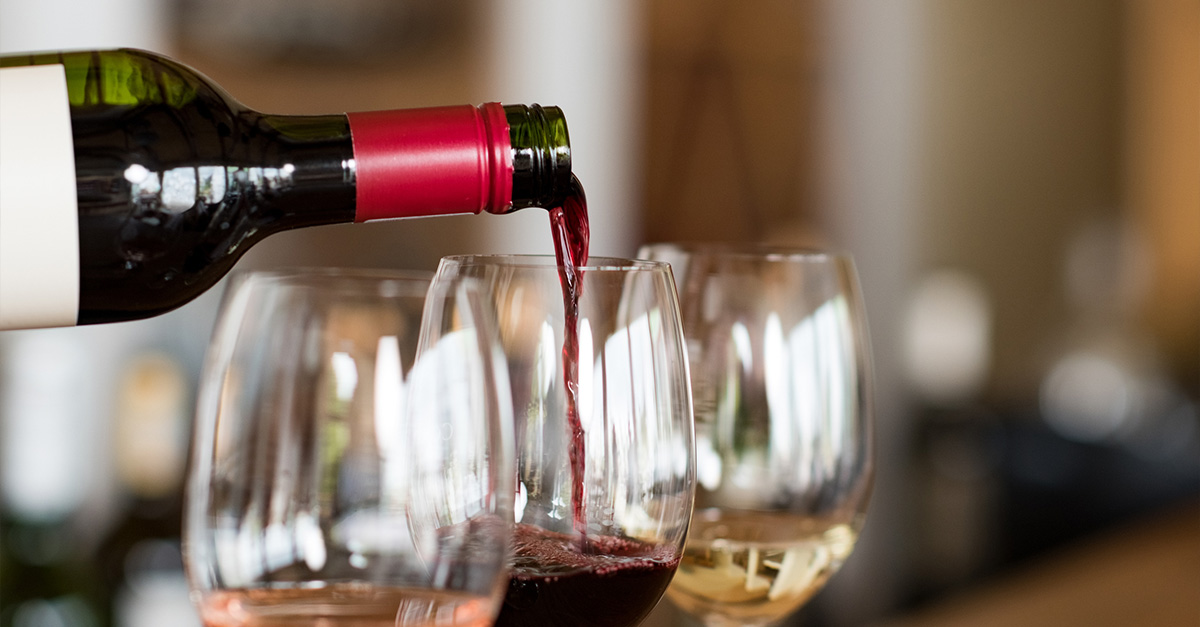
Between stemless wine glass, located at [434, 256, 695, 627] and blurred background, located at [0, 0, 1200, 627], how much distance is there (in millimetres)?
739

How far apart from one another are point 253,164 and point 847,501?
0.35 meters

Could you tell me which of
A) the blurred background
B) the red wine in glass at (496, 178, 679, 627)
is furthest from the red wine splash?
the blurred background

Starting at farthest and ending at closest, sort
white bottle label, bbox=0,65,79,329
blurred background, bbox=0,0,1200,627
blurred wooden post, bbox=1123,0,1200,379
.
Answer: blurred wooden post, bbox=1123,0,1200,379 → blurred background, bbox=0,0,1200,627 → white bottle label, bbox=0,65,79,329

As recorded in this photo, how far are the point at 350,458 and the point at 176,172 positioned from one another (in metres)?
0.14

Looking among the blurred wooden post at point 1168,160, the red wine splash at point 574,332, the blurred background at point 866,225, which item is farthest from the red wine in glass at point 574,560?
the blurred wooden post at point 1168,160

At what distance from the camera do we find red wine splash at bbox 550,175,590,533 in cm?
48

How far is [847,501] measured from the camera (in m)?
0.66

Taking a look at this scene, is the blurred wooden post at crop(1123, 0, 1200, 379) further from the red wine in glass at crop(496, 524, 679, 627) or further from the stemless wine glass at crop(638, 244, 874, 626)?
the red wine in glass at crop(496, 524, 679, 627)

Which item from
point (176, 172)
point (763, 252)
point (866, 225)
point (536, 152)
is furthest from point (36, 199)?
point (866, 225)

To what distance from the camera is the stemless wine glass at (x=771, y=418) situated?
64 cm

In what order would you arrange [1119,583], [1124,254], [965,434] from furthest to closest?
1. [1124,254]
2. [965,434]
3. [1119,583]

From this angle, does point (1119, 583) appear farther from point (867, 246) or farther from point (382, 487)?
point (867, 246)

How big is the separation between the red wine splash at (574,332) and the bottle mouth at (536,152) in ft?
0.05

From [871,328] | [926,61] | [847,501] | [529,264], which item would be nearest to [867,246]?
[871,328]
